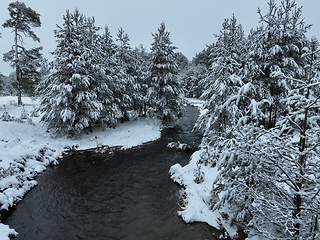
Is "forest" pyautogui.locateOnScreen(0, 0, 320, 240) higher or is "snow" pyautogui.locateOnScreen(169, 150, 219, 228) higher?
"forest" pyautogui.locateOnScreen(0, 0, 320, 240)

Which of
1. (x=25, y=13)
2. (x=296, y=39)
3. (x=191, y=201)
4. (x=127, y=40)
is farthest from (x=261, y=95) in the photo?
(x=25, y=13)

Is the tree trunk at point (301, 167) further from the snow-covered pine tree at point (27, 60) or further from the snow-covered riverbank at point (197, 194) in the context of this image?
the snow-covered pine tree at point (27, 60)

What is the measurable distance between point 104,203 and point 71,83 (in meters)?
10.2

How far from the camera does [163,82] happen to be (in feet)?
67.1

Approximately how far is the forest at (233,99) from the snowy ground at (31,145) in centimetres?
124

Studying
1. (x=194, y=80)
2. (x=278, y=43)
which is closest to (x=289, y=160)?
(x=278, y=43)

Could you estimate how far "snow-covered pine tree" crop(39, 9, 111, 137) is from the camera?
1370 centimetres

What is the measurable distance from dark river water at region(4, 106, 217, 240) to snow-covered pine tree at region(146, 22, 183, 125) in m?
9.34

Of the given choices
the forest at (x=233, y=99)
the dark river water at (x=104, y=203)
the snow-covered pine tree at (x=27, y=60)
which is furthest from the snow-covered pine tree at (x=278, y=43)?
the snow-covered pine tree at (x=27, y=60)

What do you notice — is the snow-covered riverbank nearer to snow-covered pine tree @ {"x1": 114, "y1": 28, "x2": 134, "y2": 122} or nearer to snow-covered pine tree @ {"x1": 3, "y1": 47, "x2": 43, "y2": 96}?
snow-covered pine tree @ {"x1": 114, "y1": 28, "x2": 134, "y2": 122}

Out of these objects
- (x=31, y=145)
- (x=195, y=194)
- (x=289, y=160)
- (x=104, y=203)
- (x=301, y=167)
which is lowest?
(x=104, y=203)

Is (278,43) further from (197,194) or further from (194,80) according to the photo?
(194,80)

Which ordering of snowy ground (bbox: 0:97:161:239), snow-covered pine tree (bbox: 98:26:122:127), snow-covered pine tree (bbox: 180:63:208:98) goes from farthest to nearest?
snow-covered pine tree (bbox: 180:63:208:98) < snow-covered pine tree (bbox: 98:26:122:127) < snowy ground (bbox: 0:97:161:239)

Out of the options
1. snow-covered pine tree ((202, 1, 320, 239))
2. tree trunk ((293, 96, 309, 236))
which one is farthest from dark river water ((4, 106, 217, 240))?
tree trunk ((293, 96, 309, 236))
